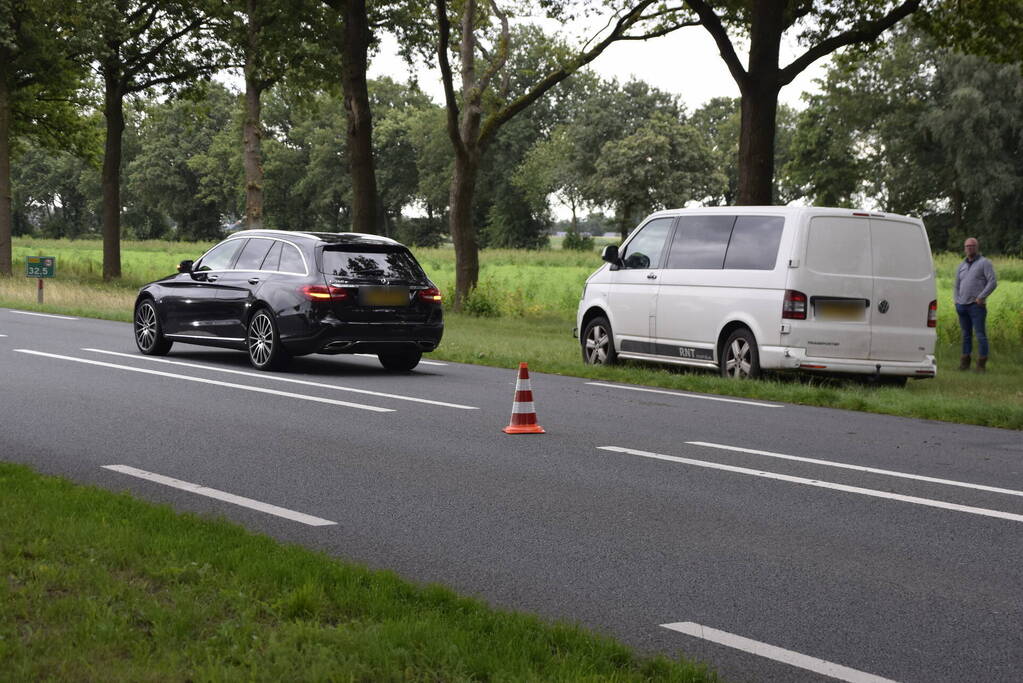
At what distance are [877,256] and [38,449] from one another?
956 centimetres

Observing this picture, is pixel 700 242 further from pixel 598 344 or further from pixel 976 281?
pixel 976 281

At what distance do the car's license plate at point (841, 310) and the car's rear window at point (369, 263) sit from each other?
15.5 ft

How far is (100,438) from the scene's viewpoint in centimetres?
963

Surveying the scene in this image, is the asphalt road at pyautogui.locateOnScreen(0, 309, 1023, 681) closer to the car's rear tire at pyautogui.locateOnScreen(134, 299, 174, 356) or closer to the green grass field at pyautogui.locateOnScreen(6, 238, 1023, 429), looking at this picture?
the green grass field at pyautogui.locateOnScreen(6, 238, 1023, 429)

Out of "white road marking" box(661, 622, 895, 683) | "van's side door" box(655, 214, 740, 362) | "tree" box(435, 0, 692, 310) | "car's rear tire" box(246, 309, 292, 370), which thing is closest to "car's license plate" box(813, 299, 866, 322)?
"van's side door" box(655, 214, 740, 362)

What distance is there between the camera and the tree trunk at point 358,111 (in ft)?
86.5

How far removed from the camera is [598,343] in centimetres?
1722

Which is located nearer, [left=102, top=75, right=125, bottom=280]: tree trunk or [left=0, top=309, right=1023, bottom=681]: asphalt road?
[left=0, top=309, right=1023, bottom=681]: asphalt road

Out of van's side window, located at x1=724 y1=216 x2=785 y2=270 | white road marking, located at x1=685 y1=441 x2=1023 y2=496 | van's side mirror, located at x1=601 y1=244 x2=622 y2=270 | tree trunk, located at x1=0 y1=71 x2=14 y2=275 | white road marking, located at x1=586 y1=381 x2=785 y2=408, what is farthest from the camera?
tree trunk, located at x1=0 y1=71 x2=14 y2=275

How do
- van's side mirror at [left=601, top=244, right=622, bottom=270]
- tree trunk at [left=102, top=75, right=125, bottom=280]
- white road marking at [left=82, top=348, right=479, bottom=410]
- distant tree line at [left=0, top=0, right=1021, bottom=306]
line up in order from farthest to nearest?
1. tree trunk at [left=102, top=75, right=125, bottom=280]
2. distant tree line at [left=0, top=0, right=1021, bottom=306]
3. van's side mirror at [left=601, top=244, right=622, bottom=270]
4. white road marking at [left=82, top=348, right=479, bottom=410]

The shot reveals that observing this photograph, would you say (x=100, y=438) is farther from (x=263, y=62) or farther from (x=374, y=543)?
(x=263, y=62)

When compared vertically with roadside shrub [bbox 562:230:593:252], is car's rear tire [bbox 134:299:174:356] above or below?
below

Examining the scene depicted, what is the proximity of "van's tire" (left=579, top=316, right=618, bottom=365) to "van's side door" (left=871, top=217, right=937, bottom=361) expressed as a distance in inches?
144

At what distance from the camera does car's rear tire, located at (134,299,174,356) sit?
56.3 ft
